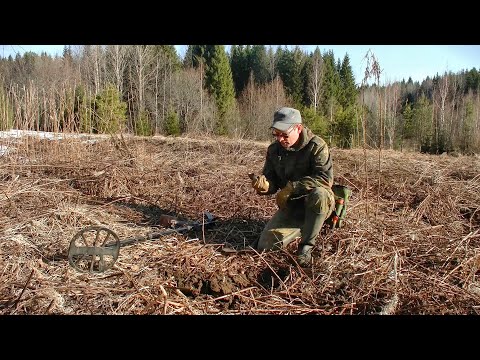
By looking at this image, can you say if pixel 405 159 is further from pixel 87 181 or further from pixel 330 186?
pixel 87 181

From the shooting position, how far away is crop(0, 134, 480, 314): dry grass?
232 centimetres

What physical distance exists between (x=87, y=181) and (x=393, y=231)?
149 inches

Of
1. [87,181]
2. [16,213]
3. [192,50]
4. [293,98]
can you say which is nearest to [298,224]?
[16,213]

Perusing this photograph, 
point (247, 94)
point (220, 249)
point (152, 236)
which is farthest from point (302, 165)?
point (247, 94)

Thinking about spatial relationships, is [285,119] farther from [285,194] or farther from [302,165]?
[285,194]

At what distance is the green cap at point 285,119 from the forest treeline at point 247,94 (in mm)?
5929

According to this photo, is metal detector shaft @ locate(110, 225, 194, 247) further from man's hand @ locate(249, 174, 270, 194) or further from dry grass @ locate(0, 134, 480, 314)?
man's hand @ locate(249, 174, 270, 194)

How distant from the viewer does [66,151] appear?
236 inches

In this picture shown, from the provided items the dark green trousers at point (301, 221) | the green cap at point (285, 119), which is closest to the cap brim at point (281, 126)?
the green cap at point (285, 119)

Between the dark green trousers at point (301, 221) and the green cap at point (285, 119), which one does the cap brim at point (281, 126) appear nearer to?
the green cap at point (285, 119)

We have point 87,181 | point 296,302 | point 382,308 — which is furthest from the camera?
point 87,181

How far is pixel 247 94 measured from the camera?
2625 cm

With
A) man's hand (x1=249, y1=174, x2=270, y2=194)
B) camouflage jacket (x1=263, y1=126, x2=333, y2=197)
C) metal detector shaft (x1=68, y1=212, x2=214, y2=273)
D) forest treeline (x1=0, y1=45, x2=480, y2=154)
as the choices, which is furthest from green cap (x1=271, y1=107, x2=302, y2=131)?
forest treeline (x1=0, y1=45, x2=480, y2=154)

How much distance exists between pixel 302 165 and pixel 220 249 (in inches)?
39.4
